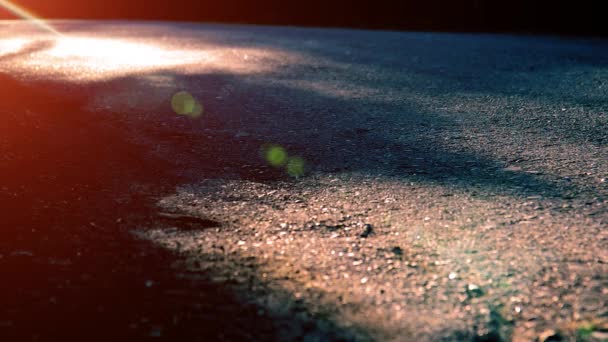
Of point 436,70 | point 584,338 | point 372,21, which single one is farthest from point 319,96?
point 372,21

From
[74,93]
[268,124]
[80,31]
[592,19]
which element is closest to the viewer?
[268,124]

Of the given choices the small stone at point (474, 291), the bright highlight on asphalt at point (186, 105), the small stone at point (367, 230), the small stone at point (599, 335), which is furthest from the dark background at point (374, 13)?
the small stone at point (599, 335)

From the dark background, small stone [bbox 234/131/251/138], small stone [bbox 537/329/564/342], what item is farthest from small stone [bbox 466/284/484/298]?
the dark background

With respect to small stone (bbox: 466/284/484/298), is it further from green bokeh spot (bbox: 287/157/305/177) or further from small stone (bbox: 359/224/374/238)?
green bokeh spot (bbox: 287/157/305/177)

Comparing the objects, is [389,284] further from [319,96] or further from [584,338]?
[319,96]

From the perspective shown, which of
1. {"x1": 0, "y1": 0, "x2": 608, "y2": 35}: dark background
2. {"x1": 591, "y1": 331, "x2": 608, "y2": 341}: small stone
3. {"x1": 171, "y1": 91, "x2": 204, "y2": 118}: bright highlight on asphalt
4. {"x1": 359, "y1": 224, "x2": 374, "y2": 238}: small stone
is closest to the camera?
A: {"x1": 591, "y1": 331, "x2": 608, "y2": 341}: small stone

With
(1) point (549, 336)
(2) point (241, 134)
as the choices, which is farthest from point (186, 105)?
(1) point (549, 336)

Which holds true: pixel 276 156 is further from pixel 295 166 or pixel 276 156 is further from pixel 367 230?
pixel 367 230
